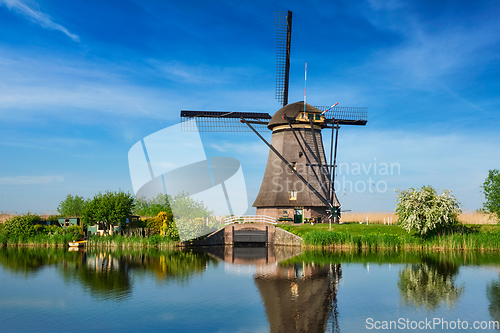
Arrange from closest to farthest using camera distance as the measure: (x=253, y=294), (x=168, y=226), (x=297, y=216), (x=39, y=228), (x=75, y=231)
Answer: (x=253, y=294), (x=168, y=226), (x=297, y=216), (x=39, y=228), (x=75, y=231)

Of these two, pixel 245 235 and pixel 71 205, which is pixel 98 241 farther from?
pixel 71 205

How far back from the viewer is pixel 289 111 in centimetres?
4003

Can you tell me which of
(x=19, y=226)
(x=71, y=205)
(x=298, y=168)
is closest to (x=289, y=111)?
(x=298, y=168)

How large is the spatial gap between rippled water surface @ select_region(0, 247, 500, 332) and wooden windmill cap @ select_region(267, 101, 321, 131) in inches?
711

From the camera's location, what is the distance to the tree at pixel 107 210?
130 feet

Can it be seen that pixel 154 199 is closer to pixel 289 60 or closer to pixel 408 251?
pixel 289 60

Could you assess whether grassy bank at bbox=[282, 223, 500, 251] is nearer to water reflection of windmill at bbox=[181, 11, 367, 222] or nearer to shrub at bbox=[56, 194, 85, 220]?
water reflection of windmill at bbox=[181, 11, 367, 222]

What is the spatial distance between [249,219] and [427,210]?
16241mm

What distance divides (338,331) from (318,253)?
17.8 m

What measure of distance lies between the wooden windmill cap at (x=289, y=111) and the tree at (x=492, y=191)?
22016 mm

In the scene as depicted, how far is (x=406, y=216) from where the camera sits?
30.9 metres

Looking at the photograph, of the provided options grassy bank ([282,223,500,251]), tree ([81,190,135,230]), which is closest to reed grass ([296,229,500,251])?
grassy bank ([282,223,500,251])

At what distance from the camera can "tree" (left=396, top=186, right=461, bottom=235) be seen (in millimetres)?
29547

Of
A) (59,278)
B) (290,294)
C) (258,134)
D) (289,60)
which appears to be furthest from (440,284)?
(289,60)
